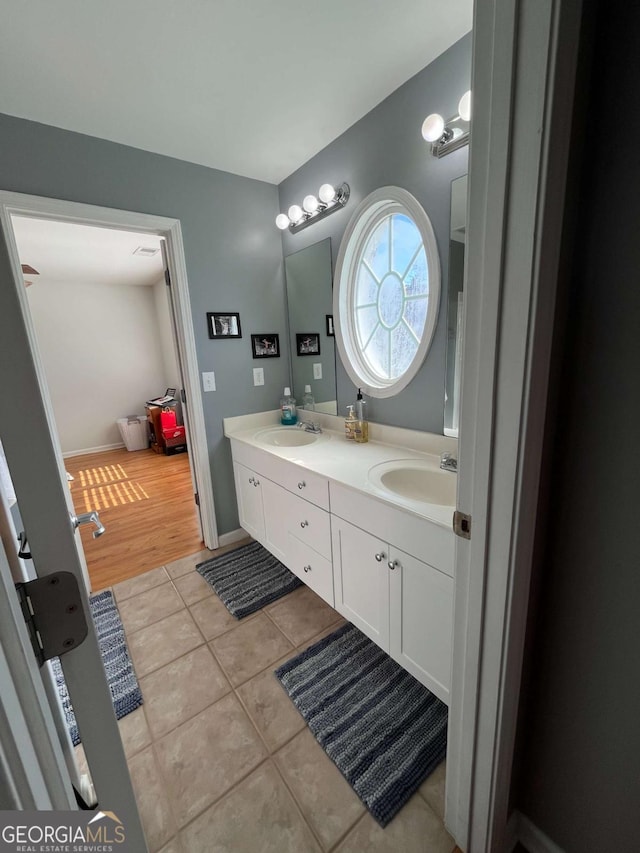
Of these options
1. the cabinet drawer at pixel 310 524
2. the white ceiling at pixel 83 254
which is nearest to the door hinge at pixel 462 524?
the cabinet drawer at pixel 310 524

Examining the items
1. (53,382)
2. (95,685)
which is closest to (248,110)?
(95,685)

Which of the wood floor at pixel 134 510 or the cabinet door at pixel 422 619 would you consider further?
the wood floor at pixel 134 510

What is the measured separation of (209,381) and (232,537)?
1085 millimetres

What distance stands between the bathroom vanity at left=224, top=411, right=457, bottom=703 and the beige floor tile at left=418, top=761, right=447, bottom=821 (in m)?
0.21

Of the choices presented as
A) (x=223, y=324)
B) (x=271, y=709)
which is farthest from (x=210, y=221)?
(x=271, y=709)

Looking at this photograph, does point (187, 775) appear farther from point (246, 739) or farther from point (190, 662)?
point (190, 662)

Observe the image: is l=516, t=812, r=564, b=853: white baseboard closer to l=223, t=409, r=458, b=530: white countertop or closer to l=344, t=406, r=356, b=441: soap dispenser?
l=223, t=409, r=458, b=530: white countertop

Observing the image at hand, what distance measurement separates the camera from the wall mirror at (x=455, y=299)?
149 centimetres

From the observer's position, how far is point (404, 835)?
3.54ft

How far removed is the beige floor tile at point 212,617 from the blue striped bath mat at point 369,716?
15.8 inches

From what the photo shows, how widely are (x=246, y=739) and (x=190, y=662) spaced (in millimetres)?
448

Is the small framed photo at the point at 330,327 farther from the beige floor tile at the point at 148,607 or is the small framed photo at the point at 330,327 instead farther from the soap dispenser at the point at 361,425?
the beige floor tile at the point at 148,607

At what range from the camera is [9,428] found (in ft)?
1.54

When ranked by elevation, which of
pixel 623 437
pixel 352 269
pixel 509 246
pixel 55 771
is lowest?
pixel 55 771
